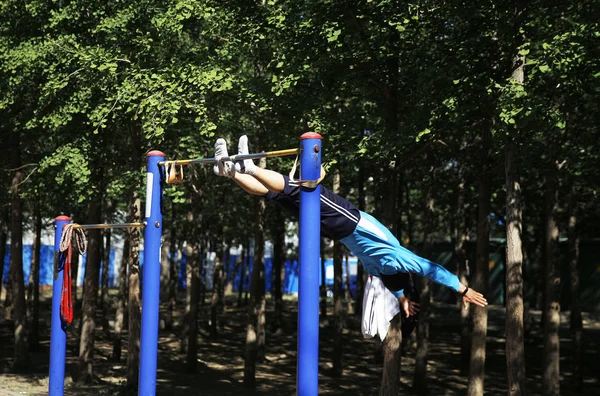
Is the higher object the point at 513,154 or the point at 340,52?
the point at 340,52

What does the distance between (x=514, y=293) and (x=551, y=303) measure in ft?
17.0

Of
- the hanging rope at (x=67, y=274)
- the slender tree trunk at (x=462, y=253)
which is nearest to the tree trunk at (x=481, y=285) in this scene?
the slender tree trunk at (x=462, y=253)

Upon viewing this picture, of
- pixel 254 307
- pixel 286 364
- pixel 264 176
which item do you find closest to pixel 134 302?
pixel 254 307

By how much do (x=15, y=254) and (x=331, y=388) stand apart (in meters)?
9.95

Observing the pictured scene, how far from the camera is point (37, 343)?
2628cm

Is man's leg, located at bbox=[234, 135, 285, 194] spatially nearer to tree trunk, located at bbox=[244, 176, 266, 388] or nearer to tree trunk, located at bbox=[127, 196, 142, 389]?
tree trunk, located at bbox=[127, 196, 142, 389]

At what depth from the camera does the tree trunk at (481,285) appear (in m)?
16.0

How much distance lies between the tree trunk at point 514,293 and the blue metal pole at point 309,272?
25.0 ft

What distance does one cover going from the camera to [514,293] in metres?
13.8

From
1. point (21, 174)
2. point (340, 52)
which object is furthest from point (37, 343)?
point (340, 52)

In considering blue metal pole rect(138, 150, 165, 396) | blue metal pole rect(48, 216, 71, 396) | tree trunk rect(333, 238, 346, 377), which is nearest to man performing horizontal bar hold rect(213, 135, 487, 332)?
blue metal pole rect(138, 150, 165, 396)

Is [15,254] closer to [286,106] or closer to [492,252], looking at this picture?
[286,106]

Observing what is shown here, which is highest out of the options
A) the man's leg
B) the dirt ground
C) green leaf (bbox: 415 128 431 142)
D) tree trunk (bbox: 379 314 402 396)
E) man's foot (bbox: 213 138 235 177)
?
green leaf (bbox: 415 128 431 142)

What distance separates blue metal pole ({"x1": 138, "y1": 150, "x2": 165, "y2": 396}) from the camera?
8.69m
